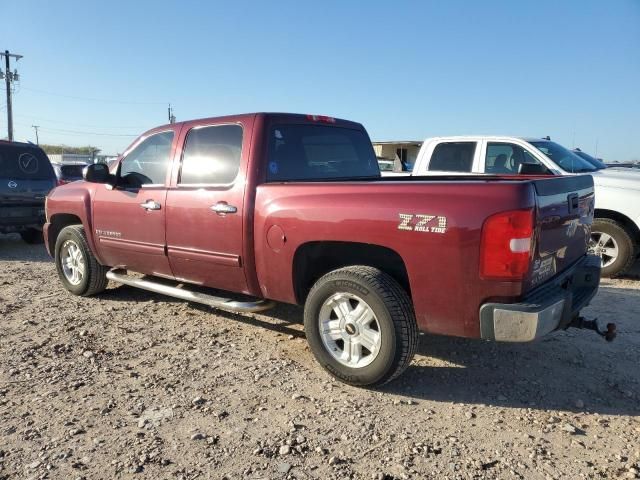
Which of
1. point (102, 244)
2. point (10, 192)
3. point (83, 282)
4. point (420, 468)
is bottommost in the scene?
point (420, 468)

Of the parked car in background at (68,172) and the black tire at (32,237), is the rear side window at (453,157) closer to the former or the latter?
the black tire at (32,237)

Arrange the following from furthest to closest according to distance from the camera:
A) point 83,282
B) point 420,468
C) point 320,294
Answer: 1. point 83,282
2. point 320,294
3. point 420,468

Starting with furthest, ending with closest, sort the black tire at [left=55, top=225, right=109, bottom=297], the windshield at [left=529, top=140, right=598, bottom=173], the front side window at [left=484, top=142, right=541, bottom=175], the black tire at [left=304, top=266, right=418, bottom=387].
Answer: the front side window at [left=484, top=142, right=541, bottom=175] < the windshield at [left=529, top=140, right=598, bottom=173] < the black tire at [left=55, top=225, right=109, bottom=297] < the black tire at [left=304, top=266, right=418, bottom=387]

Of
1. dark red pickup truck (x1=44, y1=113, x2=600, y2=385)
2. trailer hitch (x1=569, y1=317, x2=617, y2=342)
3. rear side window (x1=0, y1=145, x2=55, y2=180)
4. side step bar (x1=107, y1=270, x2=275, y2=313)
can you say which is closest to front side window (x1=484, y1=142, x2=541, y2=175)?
dark red pickup truck (x1=44, y1=113, x2=600, y2=385)

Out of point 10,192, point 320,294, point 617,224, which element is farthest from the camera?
point 10,192

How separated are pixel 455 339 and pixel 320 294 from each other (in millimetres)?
1507

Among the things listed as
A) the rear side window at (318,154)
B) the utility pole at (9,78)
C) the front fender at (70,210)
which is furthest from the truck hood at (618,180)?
the utility pole at (9,78)

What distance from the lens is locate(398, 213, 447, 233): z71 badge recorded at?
113 inches

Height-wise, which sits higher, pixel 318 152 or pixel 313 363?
pixel 318 152

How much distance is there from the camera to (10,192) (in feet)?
27.9

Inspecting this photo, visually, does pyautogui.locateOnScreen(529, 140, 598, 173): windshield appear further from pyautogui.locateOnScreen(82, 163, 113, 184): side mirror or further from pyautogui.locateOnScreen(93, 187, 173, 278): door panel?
pyautogui.locateOnScreen(82, 163, 113, 184): side mirror

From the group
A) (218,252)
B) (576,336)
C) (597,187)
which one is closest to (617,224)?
(597,187)

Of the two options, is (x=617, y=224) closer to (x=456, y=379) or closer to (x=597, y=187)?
(x=597, y=187)

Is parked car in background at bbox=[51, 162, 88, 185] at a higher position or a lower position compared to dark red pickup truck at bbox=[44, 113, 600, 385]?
higher
